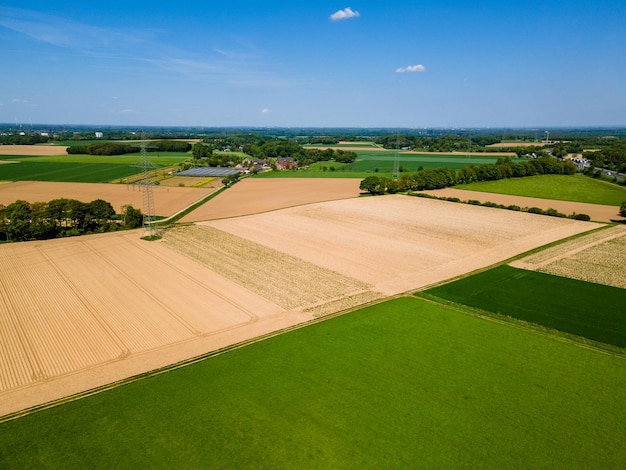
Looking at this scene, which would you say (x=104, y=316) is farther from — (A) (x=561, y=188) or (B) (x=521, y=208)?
(A) (x=561, y=188)

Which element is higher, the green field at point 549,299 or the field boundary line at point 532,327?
the green field at point 549,299

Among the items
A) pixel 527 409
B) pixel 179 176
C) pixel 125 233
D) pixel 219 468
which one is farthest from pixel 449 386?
pixel 179 176

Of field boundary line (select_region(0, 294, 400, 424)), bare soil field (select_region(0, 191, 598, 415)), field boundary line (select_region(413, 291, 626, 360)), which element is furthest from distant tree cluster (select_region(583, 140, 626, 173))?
field boundary line (select_region(0, 294, 400, 424))

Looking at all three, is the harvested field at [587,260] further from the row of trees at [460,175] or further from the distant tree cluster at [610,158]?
the distant tree cluster at [610,158]

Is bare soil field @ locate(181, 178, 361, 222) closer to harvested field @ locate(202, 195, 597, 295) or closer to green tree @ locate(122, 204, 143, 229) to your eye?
harvested field @ locate(202, 195, 597, 295)

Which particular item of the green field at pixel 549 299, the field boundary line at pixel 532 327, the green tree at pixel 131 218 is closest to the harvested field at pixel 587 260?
the green field at pixel 549 299

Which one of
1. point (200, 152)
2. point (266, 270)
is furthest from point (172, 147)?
point (266, 270)
